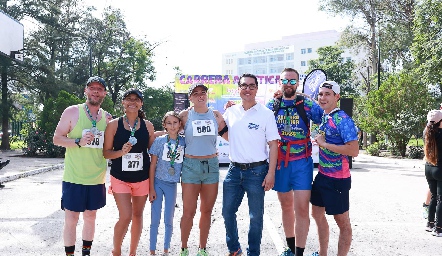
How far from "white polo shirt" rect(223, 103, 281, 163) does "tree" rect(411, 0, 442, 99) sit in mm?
20649

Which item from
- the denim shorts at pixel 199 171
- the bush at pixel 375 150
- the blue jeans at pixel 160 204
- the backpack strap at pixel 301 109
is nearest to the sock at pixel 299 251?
the denim shorts at pixel 199 171

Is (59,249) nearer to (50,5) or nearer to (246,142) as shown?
Result: (246,142)

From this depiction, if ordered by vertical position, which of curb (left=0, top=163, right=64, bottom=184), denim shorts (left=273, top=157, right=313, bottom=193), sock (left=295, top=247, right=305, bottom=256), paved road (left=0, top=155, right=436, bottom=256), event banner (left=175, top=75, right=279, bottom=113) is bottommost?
curb (left=0, top=163, right=64, bottom=184)

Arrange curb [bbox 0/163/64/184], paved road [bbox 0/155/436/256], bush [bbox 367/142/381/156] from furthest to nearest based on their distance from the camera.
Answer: bush [bbox 367/142/381/156] < curb [bbox 0/163/64/184] < paved road [bbox 0/155/436/256]

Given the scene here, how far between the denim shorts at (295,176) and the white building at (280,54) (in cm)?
9973

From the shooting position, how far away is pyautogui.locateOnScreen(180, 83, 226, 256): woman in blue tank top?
15.3 feet

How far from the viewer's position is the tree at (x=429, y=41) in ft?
72.7

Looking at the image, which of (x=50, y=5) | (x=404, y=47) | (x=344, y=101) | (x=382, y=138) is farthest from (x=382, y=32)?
(x=50, y=5)

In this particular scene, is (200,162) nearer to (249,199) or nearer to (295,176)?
(249,199)

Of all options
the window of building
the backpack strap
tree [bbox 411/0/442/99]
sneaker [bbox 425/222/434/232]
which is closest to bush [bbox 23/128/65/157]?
sneaker [bbox 425/222/434/232]

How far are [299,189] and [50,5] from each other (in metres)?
30.1

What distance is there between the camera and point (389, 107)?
78.7ft

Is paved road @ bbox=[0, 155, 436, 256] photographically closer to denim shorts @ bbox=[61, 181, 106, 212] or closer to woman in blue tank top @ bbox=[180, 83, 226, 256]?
woman in blue tank top @ bbox=[180, 83, 226, 256]

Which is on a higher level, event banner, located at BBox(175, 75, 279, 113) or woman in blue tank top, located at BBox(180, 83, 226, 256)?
event banner, located at BBox(175, 75, 279, 113)
